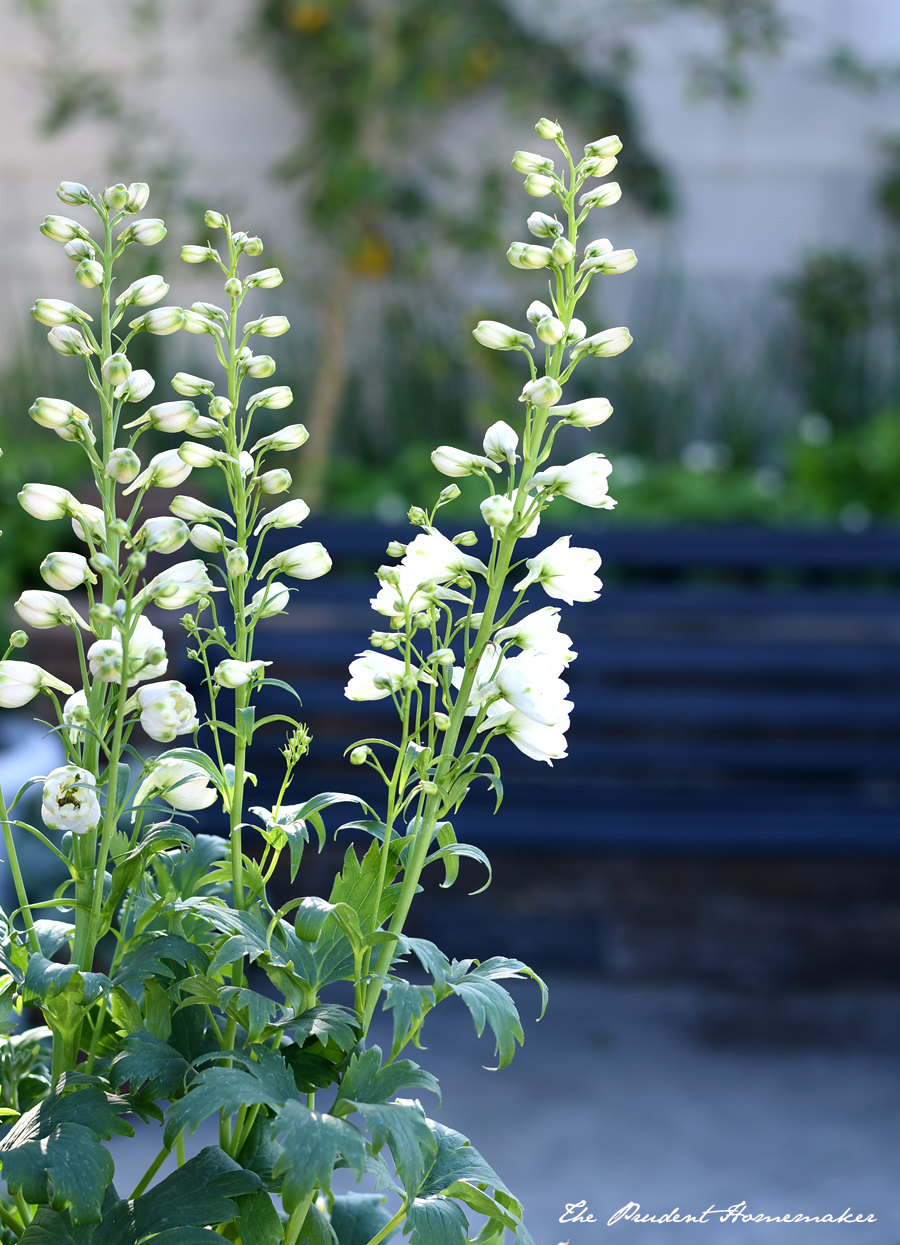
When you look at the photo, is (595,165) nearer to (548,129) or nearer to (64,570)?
(548,129)

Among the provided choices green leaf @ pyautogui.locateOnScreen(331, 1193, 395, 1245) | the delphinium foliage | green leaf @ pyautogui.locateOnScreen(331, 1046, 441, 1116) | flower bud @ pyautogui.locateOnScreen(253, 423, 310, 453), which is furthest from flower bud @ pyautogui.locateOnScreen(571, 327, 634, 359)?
green leaf @ pyautogui.locateOnScreen(331, 1193, 395, 1245)

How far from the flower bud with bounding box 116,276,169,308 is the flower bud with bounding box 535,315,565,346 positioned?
18cm

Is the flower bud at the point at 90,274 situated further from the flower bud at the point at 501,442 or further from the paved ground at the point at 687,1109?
the paved ground at the point at 687,1109

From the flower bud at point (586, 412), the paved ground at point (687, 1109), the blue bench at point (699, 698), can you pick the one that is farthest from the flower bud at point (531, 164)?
the blue bench at point (699, 698)

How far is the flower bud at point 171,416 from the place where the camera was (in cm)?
59

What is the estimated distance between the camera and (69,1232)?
57cm

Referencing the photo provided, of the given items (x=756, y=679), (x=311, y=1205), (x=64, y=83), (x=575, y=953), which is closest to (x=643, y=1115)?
(x=575, y=953)

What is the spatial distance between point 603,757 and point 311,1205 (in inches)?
75.0

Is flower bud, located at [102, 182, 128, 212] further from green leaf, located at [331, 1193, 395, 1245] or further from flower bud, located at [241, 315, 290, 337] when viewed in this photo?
green leaf, located at [331, 1193, 395, 1245]

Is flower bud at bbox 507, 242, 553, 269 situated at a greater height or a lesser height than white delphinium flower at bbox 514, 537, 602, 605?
greater

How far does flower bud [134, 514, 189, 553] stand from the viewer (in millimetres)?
560

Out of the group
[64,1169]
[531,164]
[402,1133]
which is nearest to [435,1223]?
[402,1133]

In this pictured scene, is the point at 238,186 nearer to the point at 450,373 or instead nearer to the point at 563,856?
the point at 450,373

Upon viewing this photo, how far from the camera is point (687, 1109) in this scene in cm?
209
